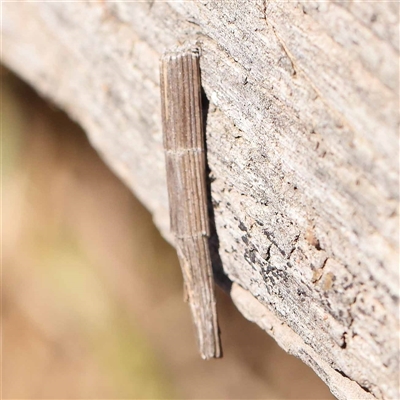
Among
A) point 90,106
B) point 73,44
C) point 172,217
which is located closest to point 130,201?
point 90,106

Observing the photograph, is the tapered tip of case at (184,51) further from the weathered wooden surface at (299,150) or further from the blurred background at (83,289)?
the blurred background at (83,289)

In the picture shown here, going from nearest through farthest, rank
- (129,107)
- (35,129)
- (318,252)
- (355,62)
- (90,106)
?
(355,62) → (318,252) → (129,107) → (90,106) → (35,129)

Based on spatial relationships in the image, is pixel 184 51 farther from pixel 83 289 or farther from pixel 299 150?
pixel 83 289

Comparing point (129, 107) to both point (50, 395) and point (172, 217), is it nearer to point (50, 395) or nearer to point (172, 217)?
point (172, 217)

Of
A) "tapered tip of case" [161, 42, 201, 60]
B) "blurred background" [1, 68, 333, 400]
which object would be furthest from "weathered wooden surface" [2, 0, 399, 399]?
"blurred background" [1, 68, 333, 400]

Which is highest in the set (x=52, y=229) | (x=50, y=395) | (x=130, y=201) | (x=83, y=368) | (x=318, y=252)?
(x=318, y=252)

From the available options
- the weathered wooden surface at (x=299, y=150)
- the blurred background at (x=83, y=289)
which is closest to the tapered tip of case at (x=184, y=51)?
the weathered wooden surface at (x=299, y=150)

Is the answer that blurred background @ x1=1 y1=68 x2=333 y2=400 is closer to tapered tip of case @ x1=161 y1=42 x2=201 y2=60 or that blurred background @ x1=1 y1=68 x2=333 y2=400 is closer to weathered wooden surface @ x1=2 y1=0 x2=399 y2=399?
weathered wooden surface @ x1=2 y1=0 x2=399 y2=399
